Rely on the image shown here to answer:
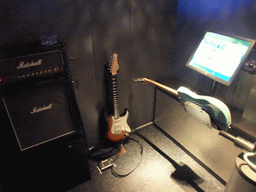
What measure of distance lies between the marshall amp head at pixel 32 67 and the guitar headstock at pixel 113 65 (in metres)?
0.58

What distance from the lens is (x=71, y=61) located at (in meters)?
1.77

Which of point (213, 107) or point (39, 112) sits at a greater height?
point (213, 107)

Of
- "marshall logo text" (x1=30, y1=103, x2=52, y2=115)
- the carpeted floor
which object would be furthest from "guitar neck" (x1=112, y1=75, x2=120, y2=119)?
"marshall logo text" (x1=30, y1=103, x2=52, y2=115)

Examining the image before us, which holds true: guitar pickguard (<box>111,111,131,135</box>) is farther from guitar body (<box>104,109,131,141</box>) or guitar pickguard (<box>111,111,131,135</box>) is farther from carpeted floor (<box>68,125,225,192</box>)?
carpeted floor (<box>68,125,225,192</box>)

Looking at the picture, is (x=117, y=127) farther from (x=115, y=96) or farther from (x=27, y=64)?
(x=27, y=64)

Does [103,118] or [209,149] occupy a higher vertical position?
[103,118]

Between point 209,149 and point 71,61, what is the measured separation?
1.50m

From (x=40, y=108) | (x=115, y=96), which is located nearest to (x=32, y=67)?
(x=40, y=108)

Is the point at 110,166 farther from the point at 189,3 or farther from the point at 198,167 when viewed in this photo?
the point at 189,3

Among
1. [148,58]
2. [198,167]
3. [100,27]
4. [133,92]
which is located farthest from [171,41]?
[198,167]

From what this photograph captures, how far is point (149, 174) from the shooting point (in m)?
1.99

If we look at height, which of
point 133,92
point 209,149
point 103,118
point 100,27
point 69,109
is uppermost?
point 100,27

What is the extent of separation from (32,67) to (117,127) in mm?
1117

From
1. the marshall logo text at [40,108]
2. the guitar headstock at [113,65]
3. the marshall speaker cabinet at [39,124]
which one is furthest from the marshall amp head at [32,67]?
the guitar headstock at [113,65]
